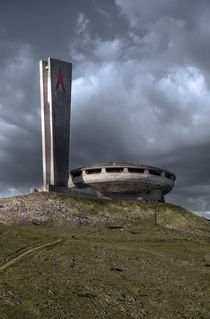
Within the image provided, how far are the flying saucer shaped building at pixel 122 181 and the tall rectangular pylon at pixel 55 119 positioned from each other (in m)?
6.04

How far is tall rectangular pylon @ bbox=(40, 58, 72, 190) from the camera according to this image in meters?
63.7

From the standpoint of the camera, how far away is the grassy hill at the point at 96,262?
55.1 ft

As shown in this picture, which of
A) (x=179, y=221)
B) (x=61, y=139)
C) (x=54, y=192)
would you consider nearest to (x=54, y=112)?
(x=61, y=139)

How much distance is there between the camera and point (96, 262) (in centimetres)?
2486

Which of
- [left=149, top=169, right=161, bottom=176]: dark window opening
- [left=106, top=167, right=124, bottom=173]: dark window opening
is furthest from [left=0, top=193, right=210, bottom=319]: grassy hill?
[left=149, top=169, right=161, bottom=176]: dark window opening

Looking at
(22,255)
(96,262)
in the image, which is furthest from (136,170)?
(22,255)

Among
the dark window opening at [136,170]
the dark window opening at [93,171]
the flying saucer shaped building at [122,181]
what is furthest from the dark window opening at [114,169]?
the dark window opening at [93,171]

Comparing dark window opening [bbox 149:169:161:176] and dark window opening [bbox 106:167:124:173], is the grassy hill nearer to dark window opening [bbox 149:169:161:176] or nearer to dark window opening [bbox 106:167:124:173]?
dark window opening [bbox 106:167:124:173]

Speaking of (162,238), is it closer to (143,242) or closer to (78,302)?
(143,242)

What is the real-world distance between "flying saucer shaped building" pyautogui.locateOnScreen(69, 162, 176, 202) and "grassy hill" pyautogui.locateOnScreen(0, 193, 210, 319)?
17125 millimetres

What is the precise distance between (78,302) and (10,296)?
4152mm

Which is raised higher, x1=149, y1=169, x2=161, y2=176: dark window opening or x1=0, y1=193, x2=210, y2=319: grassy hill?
x1=149, y1=169, x2=161, y2=176: dark window opening

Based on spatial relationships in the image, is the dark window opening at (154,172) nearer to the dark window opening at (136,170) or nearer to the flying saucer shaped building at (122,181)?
the flying saucer shaped building at (122,181)

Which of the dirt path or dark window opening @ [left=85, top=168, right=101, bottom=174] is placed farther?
dark window opening @ [left=85, top=168, right=101, bottom=174]
